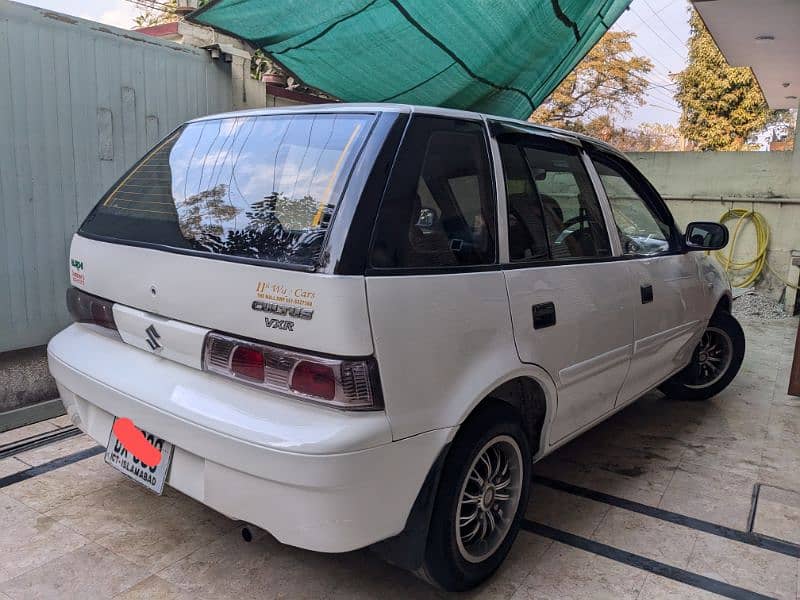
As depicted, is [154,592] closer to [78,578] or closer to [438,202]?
[78,578]

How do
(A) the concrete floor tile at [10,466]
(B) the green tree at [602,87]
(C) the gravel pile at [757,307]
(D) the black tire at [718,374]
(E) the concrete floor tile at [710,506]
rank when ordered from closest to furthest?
A: 1. (E) the concrete floor tile at [710,506]
2. (A) the concrete floor tile at [10,466]
3. (D) the black tire at [718,374]
4. (C) the gravel pile at [757,307]
5. (B) the green tree at [602,87]

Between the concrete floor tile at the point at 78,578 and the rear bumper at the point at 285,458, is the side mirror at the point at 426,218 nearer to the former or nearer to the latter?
the rear bumper at the point at 285,458

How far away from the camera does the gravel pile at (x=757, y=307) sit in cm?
810

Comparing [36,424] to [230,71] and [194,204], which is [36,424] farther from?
[230,71]

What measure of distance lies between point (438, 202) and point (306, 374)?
0.74 m

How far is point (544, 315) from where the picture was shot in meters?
2.49

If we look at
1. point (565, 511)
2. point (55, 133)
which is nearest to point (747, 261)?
point (565, 511)

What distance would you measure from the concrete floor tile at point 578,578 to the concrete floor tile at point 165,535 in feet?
4.14

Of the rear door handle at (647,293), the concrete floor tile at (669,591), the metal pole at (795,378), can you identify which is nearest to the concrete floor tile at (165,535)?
the concrete floor tile at (669,591)

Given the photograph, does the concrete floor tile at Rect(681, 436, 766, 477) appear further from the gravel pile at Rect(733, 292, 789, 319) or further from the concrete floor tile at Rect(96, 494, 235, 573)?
the gravel pile at Rect(733, 292, 789, 319)

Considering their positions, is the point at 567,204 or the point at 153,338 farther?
the point at 567,204

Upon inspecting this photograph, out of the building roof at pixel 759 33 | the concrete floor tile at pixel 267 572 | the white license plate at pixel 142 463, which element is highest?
the building roof at pixel 759 33

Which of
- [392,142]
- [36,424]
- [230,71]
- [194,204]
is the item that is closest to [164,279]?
[194,204]

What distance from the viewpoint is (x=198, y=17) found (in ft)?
12.9
